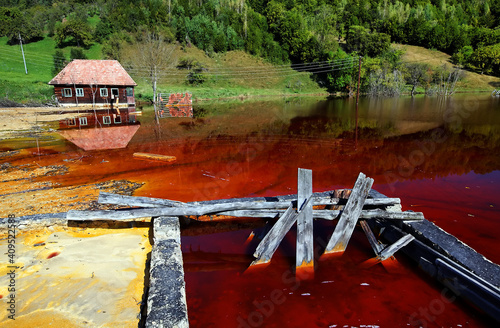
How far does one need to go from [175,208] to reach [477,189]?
9136 millimetres

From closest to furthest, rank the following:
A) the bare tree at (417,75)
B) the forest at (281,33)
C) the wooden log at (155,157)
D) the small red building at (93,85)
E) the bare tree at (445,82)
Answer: the wooden log at (155,157), the small red building at (93,85), the bare tree at (445,82), the forest at (281,33), the bare tree at (417,75)

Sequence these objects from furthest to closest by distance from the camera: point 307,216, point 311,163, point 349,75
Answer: point 349,75, point 311,163, point 307,216

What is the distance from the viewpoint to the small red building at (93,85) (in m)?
37.0

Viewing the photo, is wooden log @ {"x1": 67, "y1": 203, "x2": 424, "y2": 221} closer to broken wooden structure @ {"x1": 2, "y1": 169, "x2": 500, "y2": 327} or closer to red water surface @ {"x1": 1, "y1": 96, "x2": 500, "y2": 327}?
broken wooden structure @ {"x1": 2, "y1": 169, "x2": 500, "y2": 327}

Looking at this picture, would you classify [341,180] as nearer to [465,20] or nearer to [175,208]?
[175,208]

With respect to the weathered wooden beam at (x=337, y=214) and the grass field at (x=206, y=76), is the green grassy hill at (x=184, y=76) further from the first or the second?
the weathered wooden beam at (x=337, y=214)

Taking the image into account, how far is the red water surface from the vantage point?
4848 millimetres

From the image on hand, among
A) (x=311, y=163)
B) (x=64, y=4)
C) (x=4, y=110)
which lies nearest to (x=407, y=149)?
(x=311, y=163)

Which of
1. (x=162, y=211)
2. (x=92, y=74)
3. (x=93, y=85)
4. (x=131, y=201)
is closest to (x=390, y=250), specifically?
(x=162, y=211)

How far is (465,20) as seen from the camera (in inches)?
3944

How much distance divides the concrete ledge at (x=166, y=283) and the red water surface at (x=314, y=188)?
0.76 m

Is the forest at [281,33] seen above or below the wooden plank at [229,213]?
above

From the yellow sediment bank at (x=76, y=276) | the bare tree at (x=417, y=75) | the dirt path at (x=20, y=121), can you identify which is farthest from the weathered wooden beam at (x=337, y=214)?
the bare tree at (x=417, y=75)

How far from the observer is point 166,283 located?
427cm
